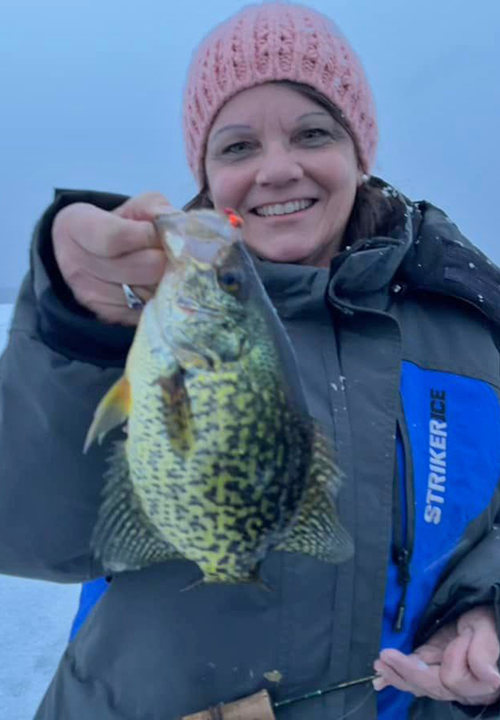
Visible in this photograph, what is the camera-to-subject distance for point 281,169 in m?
2.15

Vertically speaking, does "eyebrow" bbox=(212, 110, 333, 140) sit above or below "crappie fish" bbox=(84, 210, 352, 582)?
above

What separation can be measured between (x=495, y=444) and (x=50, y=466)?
4.52 feet

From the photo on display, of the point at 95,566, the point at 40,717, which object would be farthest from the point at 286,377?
the point at 40,717

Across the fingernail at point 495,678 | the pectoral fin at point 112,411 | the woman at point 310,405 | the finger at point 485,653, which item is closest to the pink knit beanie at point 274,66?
the woman at point 310,405

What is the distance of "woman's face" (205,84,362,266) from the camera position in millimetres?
2174

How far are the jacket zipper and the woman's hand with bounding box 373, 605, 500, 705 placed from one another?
7.5 inches

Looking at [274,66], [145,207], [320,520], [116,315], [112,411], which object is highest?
[274,66]

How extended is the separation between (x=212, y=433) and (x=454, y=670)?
2.94 ft

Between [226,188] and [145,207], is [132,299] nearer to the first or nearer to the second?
[145,207]

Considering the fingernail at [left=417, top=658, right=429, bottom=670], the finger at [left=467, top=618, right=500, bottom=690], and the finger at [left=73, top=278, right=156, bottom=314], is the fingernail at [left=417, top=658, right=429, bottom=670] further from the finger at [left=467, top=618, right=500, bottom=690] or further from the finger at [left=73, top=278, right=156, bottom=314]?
the finger at [left=73, top=278, right=156, bottom=314]

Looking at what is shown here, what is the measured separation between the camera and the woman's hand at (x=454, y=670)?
166 cm

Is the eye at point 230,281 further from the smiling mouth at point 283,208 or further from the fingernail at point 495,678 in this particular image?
the fingernail at point 495,678

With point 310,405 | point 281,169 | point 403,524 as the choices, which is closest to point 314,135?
point 281,169

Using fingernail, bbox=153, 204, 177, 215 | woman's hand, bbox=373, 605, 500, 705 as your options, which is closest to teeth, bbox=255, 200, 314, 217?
fingernail, bbox=153, 204, 177, 215
